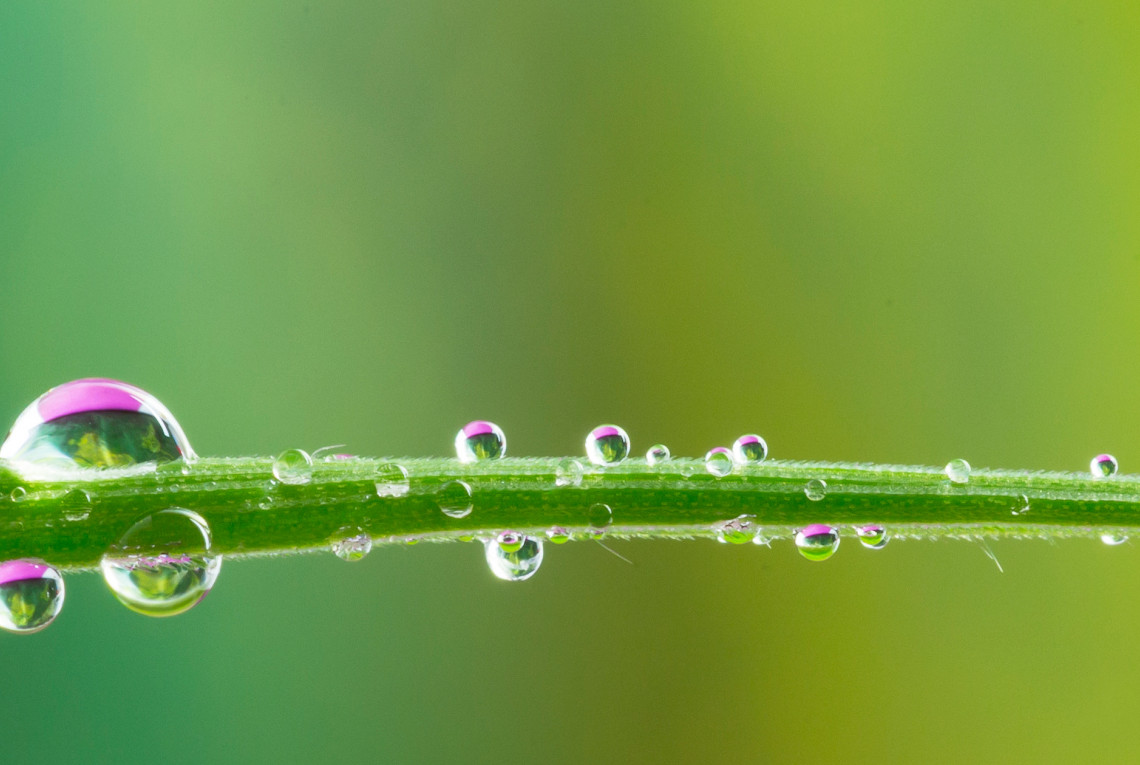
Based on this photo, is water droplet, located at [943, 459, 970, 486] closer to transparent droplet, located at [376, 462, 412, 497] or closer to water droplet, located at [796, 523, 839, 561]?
water droplet, located at [796, 523, 839, 561]

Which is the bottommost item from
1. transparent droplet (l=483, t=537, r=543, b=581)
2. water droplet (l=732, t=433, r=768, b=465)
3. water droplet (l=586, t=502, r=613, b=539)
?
water droplet (l=586, t=502, r=613, b=539)

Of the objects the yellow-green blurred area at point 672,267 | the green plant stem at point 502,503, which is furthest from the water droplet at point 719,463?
the yellow-green blurred area at point 672,267

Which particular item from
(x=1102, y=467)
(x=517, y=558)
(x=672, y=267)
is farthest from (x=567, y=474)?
(x=672, y=267)

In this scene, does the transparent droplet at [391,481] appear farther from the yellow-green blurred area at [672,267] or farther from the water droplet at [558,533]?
the yellow-green blurred area at [672,267]

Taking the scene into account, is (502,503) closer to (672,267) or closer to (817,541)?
(817,541)

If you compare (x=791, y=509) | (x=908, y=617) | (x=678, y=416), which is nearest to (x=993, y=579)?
(x=908, y=617)

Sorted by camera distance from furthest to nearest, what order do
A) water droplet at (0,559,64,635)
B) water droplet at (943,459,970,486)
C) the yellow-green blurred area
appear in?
1. the yellow-green blurred area
2. water droplet at (943,459,970,486)
3. water droplet at (0,559,64,635)

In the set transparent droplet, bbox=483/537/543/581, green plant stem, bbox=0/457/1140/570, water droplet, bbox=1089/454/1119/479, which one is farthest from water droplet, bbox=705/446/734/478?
water droplet, bbox=1089/454/1119/479

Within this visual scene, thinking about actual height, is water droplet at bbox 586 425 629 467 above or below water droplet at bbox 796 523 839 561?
above

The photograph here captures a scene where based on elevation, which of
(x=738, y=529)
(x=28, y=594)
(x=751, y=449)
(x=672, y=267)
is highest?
(x=672, y=267)
